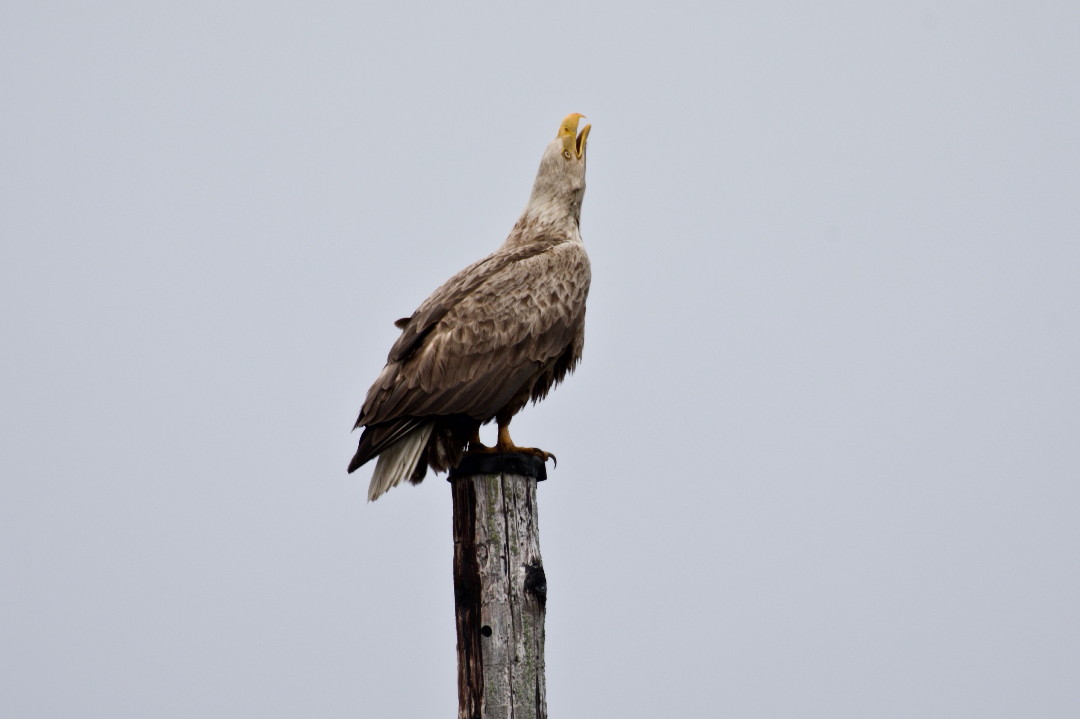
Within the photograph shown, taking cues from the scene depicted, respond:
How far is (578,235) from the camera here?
7.74m

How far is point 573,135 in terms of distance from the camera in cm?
793

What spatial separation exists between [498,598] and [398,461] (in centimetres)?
124

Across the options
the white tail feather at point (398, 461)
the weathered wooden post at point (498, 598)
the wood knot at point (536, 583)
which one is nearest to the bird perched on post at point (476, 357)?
the white tail feather at point (398, 461)

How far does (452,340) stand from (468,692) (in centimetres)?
194

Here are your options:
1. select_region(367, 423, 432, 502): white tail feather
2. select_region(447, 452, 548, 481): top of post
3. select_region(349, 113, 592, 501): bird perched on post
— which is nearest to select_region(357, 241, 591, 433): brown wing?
select_region(349, 113, 592, 501): bird perched on post

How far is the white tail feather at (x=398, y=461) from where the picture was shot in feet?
20.9

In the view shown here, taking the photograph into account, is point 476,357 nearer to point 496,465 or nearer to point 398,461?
point 398,461

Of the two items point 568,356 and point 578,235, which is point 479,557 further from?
point 578,235

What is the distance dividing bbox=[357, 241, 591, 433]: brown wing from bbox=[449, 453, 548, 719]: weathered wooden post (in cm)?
81

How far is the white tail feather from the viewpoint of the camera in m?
6.36

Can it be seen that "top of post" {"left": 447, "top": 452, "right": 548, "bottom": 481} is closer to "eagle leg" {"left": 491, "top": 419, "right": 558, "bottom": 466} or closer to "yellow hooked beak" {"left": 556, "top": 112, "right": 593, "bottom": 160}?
"eagle leg" {"left": 491, "top": 419, "right": 558, "bottom": 466}

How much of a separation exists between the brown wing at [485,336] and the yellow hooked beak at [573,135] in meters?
0.83

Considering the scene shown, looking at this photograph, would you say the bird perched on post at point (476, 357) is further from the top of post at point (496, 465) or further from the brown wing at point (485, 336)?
the top of post at point (496, 465)

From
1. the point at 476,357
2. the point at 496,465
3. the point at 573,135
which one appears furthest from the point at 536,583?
the point at 573,135
